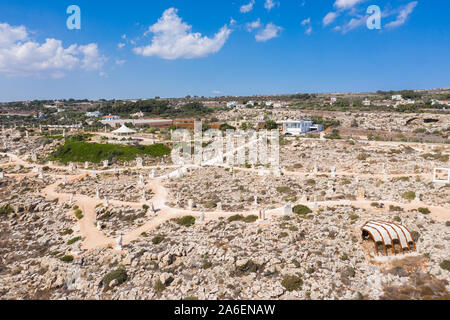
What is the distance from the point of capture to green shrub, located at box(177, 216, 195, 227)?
2171 cm

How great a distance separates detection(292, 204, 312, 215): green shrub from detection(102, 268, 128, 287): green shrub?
1291cm

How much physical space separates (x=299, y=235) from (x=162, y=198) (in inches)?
558

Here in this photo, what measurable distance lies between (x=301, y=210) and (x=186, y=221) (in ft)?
29.1

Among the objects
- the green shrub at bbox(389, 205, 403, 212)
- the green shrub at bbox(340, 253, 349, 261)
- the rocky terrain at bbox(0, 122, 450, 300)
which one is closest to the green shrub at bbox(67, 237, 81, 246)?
the rocky terrain at bbox(0, 122, 450, 300)

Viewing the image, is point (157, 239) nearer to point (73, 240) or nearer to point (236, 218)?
point (236, 218)

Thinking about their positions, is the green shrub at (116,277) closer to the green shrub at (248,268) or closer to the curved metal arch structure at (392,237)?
the green shrub at (248,268)

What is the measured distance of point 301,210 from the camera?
22203 mm

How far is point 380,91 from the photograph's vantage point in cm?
13425

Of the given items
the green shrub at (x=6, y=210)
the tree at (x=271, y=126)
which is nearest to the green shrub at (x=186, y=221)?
the green shrub at (x=6, y=210)

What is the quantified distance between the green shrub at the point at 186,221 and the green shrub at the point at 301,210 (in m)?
7.90

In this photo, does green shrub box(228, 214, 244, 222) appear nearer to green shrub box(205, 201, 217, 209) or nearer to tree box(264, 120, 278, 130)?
green shrub box(205, 201, 217, 209)

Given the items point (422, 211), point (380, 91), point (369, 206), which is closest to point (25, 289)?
point (369, 206)
